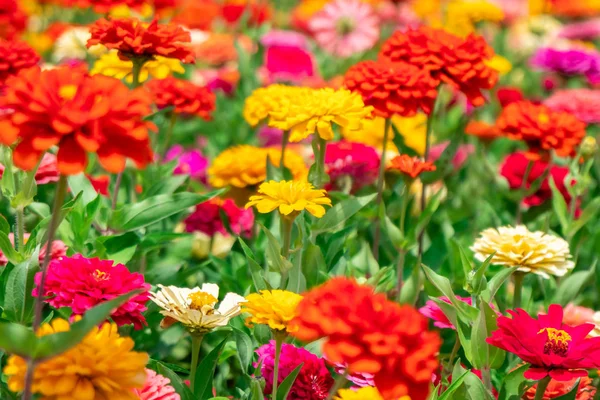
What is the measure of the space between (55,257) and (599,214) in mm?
1648

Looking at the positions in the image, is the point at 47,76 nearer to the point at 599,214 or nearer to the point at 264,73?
the point at 599,214

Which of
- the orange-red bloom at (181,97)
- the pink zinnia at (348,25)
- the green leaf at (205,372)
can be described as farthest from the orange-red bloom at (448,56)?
the pink zinnia at (348,25)

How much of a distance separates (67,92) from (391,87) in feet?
2.54

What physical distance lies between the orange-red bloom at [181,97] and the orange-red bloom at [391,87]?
0.42m

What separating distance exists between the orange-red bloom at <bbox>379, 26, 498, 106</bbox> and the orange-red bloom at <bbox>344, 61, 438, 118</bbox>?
3.0 inches

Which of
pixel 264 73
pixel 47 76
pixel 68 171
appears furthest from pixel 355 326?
pixel 264 73

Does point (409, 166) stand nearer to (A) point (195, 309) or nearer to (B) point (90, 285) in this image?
(A) point (195, 309)

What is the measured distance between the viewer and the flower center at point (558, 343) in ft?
3.94

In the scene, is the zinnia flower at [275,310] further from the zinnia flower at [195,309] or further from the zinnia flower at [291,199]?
the zinnia flower at [291,199]

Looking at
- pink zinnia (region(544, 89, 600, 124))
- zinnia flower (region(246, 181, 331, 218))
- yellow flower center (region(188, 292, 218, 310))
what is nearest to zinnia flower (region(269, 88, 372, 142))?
zinnia flower (region(246, 181, 331, 218))

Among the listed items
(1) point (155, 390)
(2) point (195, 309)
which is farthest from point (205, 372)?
(1) point (155, 390)

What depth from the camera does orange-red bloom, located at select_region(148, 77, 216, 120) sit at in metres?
1.90

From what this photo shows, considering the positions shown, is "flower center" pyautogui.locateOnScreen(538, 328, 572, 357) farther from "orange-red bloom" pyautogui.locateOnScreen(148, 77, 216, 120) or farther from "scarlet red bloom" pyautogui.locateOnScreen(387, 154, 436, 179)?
"orange-red bloom" pyautogui.locateOnScreen(148, 77, 216, 120)

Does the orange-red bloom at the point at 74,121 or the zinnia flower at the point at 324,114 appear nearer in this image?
the orange-red bloom at the point at 74,121
